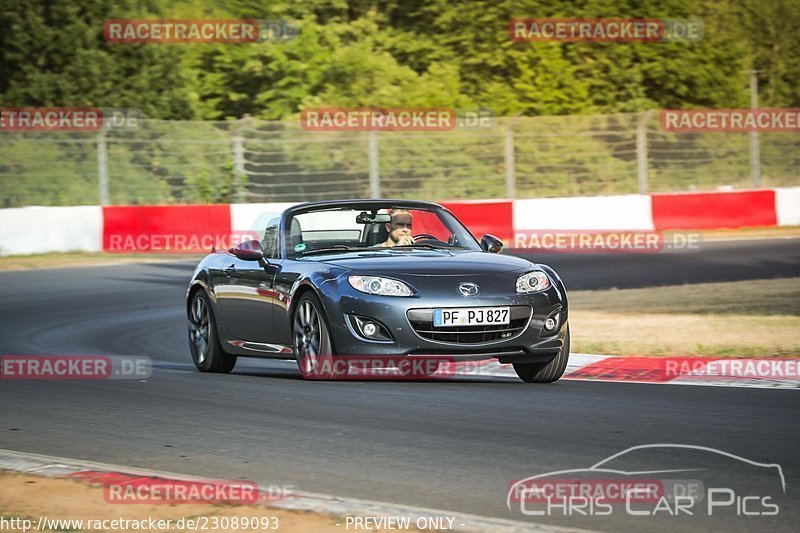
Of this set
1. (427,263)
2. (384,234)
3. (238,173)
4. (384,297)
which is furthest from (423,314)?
(238,173)

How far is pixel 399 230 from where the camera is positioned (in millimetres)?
10516

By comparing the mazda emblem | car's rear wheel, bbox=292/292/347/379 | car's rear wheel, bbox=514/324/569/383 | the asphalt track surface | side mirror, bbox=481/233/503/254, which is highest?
side mirror, bbox=481/233/503/254

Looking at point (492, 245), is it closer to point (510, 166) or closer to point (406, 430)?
point (406, 430)

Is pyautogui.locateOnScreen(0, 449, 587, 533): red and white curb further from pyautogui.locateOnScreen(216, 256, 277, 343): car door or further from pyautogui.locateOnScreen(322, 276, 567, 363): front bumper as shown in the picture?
pyautogui.locateOnScreen(216, 256, 277, 343): car door

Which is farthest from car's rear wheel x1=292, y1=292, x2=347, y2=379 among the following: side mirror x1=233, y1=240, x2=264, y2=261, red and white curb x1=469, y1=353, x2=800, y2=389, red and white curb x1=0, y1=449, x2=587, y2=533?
red and white curb x1=0, y1=449, x2=587, y2=533

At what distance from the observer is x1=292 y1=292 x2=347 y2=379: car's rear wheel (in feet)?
31.0

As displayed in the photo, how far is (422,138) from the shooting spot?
95.8 feet

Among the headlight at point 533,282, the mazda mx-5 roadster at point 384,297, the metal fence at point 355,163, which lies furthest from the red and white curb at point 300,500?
the metal fence at point 355,163

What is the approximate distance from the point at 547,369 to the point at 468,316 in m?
1.01

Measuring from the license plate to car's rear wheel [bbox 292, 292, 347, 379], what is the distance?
0.77m

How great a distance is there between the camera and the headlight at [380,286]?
920 cm

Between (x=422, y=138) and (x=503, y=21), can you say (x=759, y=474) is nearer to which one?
(x=422, y=138)

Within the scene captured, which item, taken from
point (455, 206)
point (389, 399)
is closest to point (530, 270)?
point (389, 399)

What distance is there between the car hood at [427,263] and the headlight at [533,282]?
9 centimetres
